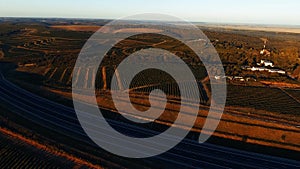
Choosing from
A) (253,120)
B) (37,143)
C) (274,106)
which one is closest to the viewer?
(37,143)

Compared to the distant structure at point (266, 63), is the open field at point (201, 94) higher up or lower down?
lower down

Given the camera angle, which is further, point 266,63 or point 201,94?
point 266,63

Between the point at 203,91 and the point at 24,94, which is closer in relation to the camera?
the point at 24,94

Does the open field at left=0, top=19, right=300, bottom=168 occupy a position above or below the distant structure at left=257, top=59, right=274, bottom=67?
below

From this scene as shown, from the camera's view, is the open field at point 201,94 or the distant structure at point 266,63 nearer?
the open field at point 201,94

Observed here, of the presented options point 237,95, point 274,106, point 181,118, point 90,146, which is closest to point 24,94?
point 90,146

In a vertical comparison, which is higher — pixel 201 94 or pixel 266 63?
pixel 266 63

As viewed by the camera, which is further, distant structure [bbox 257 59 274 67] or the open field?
distant structure [bbox 257 59 274 67]

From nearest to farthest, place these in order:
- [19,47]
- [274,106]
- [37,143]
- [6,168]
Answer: [6,168], [37,143], [274,106], [19,47]

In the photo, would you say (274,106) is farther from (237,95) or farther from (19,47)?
(19,47)

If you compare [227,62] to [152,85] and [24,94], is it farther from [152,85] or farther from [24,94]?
[24,94]
